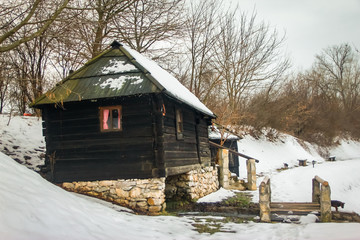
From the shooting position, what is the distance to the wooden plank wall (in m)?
9.73

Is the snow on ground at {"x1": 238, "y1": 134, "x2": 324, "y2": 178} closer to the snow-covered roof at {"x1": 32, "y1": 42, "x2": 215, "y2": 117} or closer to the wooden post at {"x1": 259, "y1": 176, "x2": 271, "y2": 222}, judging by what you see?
the wooden post at {"x1": 259, "y1": 176, "x2": 271, "y2": 222}

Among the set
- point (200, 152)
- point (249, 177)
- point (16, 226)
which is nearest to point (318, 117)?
point (249, 177)

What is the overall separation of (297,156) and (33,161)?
26.9 meters

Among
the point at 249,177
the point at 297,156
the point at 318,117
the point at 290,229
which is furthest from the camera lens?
the point at 318,117

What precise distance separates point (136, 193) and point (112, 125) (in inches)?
91.9

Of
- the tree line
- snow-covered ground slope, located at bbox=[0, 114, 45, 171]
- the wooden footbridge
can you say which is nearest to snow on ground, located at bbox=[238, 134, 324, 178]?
the tree line

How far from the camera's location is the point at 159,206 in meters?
9.47

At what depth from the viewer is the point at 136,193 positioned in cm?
963

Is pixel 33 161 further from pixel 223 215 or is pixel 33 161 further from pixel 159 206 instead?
pixel 223 215

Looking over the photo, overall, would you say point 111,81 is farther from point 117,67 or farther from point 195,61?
point 195,61

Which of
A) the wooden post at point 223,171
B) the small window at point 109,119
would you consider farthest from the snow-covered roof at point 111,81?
the wooden post at point 223,171

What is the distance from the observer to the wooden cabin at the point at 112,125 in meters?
9.65

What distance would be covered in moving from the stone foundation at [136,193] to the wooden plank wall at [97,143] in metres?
0.22

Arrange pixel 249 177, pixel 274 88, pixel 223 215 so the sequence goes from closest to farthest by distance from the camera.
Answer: pixel 223 215
pixel 249 177
pixel 274 88
